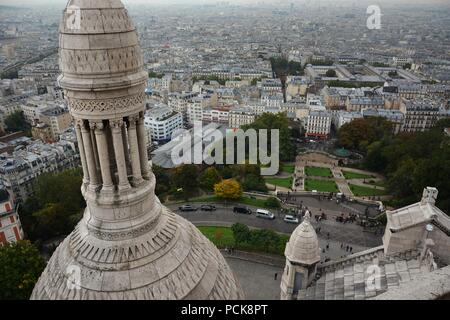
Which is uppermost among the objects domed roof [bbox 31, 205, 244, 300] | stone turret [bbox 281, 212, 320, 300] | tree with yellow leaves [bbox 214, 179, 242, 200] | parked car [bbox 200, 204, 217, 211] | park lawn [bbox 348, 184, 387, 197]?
domed roof [bbox 31, 205, 244, 300]

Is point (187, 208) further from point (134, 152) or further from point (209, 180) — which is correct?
point (134, 152)

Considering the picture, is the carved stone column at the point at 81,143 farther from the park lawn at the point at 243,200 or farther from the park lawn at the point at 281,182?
the park lawn at the point at 281,182

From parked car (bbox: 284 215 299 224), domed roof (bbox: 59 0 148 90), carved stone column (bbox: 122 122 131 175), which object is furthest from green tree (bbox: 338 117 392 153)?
domed roof (bbox: 59 0 148 90)

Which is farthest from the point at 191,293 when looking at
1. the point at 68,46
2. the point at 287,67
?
the point at 287,67

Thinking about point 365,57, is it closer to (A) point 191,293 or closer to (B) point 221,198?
(B) point 221,198

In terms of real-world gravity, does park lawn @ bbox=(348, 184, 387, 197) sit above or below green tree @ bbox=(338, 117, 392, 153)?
below

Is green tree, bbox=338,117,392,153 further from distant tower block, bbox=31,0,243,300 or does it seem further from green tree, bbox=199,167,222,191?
distant tower block, bbox=31,0,243,300
